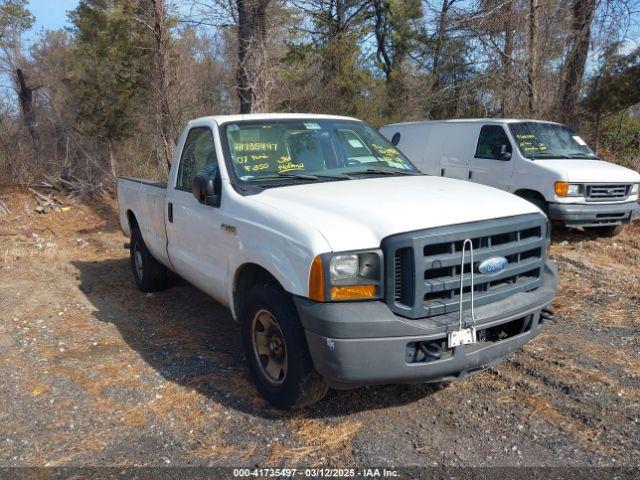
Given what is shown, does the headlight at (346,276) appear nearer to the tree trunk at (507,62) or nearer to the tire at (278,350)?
the tire at (278,350)

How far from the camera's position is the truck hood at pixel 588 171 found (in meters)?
8.05

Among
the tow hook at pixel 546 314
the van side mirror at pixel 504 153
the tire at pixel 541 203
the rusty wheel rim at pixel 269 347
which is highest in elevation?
the van side mirror at pixel 504 153

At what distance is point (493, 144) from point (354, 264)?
692cm

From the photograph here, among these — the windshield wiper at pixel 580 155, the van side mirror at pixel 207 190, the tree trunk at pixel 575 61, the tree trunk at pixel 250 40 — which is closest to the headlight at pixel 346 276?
the van side mirror at pixel 207 190

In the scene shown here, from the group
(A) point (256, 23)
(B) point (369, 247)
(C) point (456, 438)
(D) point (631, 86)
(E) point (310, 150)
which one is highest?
(A) point (256, 23)

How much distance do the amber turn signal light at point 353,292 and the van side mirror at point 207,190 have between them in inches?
58.6

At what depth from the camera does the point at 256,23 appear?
10.6 metres

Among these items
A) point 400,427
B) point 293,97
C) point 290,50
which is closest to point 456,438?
point 400,427

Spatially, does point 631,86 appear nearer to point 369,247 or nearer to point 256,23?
point 256,23

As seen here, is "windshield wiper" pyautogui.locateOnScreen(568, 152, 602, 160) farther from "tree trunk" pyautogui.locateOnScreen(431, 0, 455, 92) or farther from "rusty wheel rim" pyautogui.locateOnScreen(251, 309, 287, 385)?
"tree trunk" pyautogui.locateOnScreen(431, 0, 455, 92)

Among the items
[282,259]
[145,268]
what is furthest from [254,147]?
[145,268]

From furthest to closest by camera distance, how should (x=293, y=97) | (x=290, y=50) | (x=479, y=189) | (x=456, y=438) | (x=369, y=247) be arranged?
1. (x=290, y=50)
2. (x=293, y=97)
3. (x=479, y=189)
4. (x=456, y=438)
5. (x=369, y=247)

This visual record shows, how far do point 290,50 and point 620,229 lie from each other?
14.1 meters

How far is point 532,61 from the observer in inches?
572
